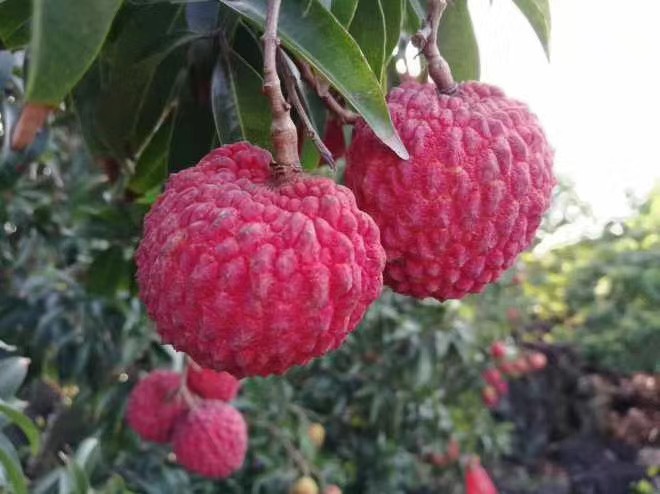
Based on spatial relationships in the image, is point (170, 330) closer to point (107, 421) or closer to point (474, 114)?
point (474, 114)

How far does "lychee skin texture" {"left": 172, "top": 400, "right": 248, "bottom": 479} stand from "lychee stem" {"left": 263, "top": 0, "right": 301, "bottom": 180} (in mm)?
969

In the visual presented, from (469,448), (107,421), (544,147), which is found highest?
(544,147)

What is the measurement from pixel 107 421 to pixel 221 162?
152 cm

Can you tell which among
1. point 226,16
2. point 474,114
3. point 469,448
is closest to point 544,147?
point 474,114

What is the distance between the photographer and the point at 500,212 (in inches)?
26.4

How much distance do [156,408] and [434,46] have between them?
113 cm

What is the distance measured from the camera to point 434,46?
0.71 m

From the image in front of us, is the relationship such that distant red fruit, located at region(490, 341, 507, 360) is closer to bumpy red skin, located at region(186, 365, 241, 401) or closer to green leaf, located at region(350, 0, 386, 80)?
bumpy red skin, located at region(186, 365, 241, 401)

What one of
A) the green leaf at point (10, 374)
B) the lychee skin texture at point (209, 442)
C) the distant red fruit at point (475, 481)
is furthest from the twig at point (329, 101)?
the distant red fruit at point (475, 481)

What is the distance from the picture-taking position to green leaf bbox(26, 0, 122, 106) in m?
0.36

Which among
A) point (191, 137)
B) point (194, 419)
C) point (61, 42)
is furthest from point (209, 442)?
point (61, 42)

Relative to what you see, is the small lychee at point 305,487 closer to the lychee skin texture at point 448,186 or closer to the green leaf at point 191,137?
the green leaf at point 191,137

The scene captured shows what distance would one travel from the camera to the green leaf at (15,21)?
0.76 meters

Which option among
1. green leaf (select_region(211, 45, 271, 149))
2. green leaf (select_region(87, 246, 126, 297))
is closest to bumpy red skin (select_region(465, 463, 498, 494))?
green leaf (select_region(87, 246, 126, 297))
